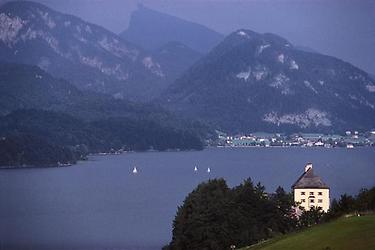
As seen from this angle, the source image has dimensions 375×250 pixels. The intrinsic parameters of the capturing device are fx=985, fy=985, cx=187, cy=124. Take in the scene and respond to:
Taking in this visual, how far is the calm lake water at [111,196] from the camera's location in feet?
170

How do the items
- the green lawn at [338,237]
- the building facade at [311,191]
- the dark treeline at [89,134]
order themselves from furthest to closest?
the dark treeline at [89,134], the building facade at [311,191], the green lawn at [338,237]

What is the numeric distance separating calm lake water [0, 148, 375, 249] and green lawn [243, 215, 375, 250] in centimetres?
2775

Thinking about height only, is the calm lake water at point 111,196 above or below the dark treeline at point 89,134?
below

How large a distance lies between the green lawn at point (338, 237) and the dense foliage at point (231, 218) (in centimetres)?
1028

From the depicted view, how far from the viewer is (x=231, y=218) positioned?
30812 millimetres

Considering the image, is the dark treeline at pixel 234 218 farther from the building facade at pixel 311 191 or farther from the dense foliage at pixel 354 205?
the building facade at pixel 311 191

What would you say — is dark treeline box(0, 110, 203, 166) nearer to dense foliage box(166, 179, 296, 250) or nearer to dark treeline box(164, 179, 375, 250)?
dark treeline box(164, 179, 375, 250)

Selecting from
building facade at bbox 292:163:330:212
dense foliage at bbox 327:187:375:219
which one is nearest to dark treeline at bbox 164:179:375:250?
dense foliage at bbox 327:187:375:219

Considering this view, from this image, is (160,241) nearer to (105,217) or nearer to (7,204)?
(105,217)

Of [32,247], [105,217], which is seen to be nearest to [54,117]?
[105,217]

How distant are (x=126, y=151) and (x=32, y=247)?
137841 millimetres

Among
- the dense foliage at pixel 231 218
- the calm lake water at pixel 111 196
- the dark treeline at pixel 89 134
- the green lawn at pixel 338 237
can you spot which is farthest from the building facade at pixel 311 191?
the dark treeline at pixel 89 134

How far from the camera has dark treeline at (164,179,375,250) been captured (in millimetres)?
29984

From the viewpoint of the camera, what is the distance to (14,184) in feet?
313
